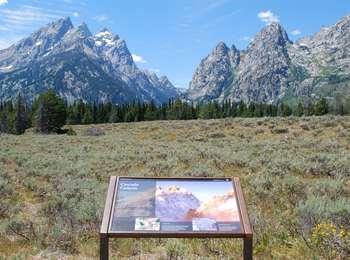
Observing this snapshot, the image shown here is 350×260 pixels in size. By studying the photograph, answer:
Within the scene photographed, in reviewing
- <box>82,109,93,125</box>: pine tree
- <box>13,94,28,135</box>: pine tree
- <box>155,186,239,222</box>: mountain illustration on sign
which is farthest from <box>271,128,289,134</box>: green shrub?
<box>82,109,93,125</box>: pine tree

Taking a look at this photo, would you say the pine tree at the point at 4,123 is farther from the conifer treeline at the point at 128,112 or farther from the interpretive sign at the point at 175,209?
the interpretive sign at the point at 175,209

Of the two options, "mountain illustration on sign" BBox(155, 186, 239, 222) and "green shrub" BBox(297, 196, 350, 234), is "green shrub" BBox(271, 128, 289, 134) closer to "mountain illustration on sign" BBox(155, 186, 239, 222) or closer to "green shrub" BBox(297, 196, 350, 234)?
"green shrub" BBox(297, 196, 350, 234)

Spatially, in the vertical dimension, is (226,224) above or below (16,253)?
above

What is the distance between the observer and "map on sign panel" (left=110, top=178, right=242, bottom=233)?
7.11 metres

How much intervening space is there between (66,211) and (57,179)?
6.19 metres

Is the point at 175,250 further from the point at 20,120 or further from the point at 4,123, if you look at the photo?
the point at 4,123

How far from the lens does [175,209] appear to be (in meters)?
7.40

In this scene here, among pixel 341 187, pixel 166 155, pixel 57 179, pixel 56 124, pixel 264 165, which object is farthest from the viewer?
pixel 56 124

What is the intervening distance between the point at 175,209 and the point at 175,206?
0.19 feet

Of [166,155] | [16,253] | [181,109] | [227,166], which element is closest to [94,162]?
[166,155]

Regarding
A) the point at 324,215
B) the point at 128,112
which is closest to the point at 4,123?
the point at 128,112

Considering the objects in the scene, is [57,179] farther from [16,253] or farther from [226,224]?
[226,224]

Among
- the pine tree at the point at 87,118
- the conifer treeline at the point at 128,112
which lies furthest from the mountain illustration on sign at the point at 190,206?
the pine tree at the point at 87,118

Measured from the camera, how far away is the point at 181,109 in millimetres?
132375
